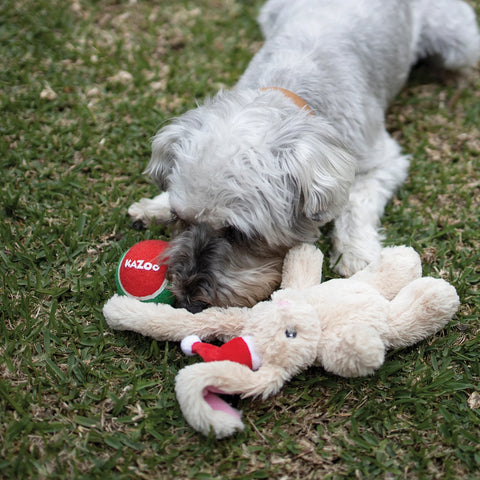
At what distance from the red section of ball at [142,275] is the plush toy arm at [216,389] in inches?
26.1

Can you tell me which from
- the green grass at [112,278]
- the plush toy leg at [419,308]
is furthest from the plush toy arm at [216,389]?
the plush toy leg at [419,308]

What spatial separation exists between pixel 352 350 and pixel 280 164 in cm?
117

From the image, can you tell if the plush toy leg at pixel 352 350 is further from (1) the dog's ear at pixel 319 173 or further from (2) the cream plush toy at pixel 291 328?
(1) the dog's ear at pixel 319 173

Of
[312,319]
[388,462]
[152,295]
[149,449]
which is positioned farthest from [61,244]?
[388,462]

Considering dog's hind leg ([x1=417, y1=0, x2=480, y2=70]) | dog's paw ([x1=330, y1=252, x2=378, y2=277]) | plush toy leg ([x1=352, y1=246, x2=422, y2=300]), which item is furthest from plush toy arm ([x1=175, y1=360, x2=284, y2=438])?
dog's hind leg ([x1=417, y1=0, x2=480, y2=70])

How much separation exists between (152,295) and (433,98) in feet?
13.5

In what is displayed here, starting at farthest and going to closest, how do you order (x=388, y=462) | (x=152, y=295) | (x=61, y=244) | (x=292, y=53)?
(x=292, y=53), (x=61, y=244), (x=152, y=295), (x=388, y=462)

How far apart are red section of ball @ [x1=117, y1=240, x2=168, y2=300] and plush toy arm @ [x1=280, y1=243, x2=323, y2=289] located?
30.4 inches

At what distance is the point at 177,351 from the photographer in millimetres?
3215

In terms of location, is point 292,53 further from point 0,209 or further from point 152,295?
point 0,209

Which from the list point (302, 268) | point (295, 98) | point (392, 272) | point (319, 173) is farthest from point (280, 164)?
point (392, 272)

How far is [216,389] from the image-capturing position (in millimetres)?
2699

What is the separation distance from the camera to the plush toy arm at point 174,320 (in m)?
3.02

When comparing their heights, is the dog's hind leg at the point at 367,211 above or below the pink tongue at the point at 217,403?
below
